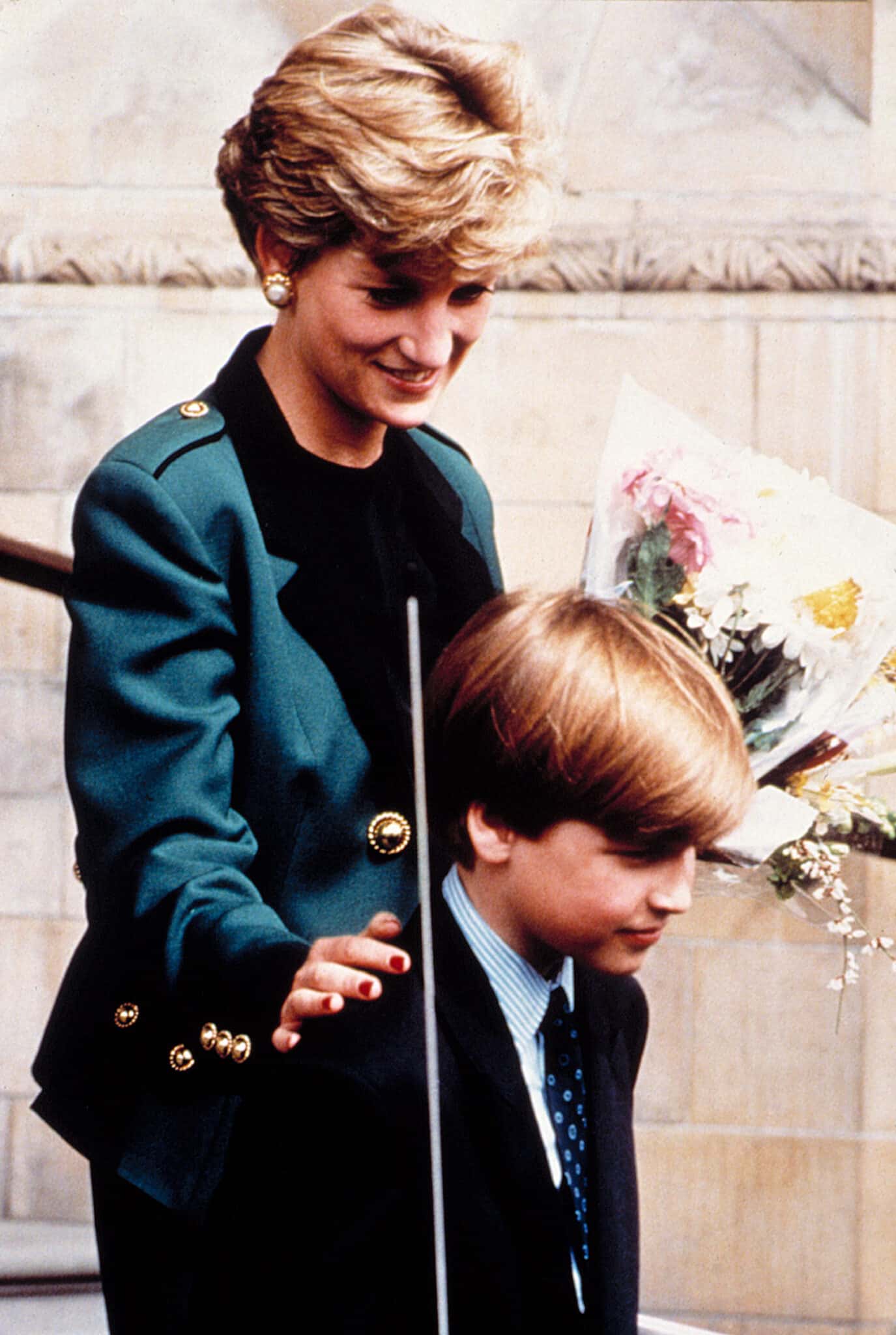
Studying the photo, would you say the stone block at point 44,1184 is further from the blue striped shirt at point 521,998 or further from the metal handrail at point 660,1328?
the blue striped shirt at point 521,998

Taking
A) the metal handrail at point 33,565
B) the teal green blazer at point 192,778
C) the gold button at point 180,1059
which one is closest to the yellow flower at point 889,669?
the teal green blazer at point 192,778

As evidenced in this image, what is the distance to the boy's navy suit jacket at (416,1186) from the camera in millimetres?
1412

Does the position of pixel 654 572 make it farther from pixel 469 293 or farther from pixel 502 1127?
pixel 502 1127

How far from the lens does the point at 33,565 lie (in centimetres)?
208

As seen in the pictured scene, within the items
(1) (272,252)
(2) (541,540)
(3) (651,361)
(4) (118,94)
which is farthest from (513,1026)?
(4) (118,94)

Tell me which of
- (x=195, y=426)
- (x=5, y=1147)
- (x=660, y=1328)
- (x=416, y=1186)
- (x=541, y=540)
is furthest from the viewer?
(x=5, y=1147)

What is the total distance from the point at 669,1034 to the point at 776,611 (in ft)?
3.14

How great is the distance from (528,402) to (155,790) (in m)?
0.94

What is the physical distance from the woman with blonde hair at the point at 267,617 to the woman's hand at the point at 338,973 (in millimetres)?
116

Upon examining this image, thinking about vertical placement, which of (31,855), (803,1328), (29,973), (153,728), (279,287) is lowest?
(803,1328)

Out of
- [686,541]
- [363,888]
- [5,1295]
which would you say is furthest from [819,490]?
[5,1295]

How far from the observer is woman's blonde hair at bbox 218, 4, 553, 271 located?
154cm

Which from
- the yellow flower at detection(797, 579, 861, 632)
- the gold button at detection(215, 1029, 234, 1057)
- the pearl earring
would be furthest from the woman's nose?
the gold button at detection(215, 1029, 234, 1057)

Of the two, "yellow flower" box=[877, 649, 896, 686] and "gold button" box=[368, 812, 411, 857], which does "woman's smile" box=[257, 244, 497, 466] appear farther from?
"yellow flower" box=[877, 649, 896, 686]
